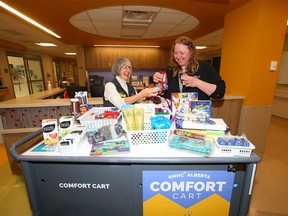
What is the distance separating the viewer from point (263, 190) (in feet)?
6.41

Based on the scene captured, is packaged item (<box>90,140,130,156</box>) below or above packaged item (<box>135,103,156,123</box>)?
below

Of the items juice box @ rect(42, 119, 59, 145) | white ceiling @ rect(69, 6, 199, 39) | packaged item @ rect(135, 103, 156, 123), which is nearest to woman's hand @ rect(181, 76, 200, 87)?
packaged item @ rect(135, 103, 156, 123)

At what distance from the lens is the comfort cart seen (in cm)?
88

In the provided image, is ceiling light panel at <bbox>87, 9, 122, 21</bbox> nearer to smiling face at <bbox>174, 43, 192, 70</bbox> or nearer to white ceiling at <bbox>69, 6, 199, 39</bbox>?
white ceiling at <bbox>69, 6, 199, 39</bbox>

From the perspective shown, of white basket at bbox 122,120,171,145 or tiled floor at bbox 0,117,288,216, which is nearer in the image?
white basket at bbox 122,120,171,145

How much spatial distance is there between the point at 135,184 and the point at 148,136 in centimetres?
29

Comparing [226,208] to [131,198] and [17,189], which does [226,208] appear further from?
[17,189]

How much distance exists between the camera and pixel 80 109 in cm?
130

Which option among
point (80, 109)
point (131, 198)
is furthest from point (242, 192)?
point (80, 109)

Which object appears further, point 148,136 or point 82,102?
point 82,102

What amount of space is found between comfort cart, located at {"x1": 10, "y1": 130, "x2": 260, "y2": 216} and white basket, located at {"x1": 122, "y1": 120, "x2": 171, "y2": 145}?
3cm

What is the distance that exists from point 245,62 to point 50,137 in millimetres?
2738

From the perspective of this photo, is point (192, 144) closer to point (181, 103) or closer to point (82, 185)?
point (181, 103)

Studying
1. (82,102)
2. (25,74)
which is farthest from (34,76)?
(82,102)
